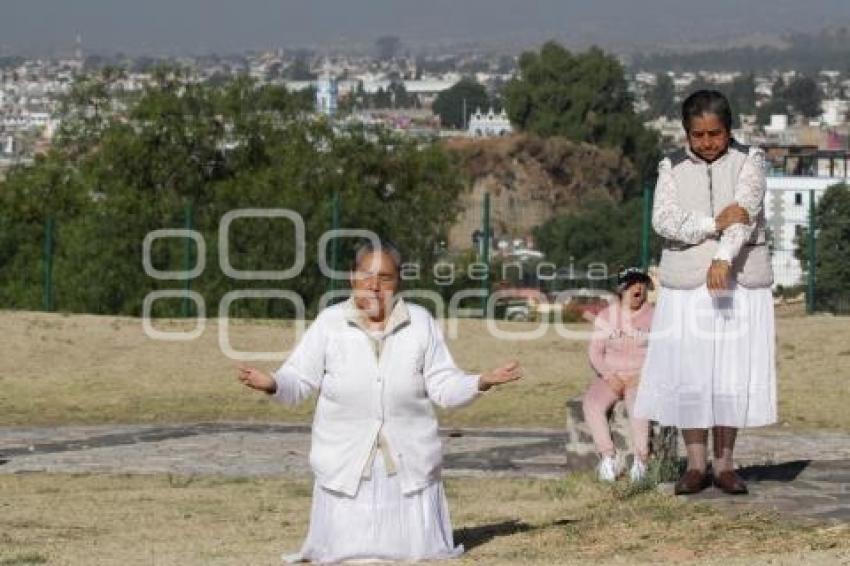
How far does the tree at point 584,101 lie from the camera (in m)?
162

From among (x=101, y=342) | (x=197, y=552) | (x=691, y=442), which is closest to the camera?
(x=197, y=552)

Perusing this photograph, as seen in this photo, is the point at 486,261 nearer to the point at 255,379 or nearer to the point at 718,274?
the point at 718,274

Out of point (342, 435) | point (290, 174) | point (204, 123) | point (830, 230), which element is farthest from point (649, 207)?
point (204, 123)

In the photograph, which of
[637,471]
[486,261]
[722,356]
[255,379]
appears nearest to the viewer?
[255,379]

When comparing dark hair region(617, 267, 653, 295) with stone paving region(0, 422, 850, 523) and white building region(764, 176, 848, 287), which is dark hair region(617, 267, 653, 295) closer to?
stone paving region(0, 422, 850, 523)

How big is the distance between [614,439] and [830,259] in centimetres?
2127

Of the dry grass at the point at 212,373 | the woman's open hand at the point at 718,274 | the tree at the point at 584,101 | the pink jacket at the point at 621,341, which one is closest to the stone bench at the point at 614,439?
the pink jacket at the point at 621,341

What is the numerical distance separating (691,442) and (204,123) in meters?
54.6

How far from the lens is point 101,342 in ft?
88.9

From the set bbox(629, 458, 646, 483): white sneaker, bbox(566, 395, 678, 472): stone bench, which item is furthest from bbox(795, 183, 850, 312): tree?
bbox(629, 458, 646, 483): white sneaker

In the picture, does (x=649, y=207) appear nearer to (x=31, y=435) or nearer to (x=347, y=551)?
(x=31, y=435)

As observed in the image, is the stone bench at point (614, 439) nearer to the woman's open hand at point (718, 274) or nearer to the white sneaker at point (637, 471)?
the white sneaker at point (637, 471)

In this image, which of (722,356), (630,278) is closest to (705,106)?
(722,356)

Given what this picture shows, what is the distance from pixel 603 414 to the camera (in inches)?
566
